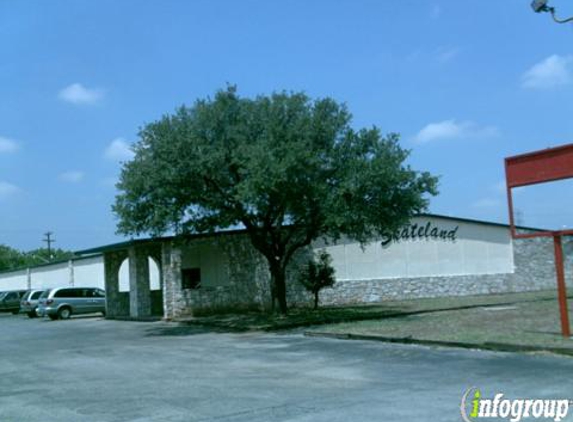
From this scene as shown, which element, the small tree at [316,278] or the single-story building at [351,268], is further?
the single-story building at [351,268]

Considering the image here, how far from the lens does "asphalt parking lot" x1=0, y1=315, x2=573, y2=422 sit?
9312 mm

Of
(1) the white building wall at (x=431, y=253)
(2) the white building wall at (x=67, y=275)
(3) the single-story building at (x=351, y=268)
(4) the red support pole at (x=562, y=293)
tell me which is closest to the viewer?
(4) the red support pole at (x=562, y=293)

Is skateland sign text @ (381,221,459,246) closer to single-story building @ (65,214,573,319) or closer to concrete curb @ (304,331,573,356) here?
single-story building @ (65,214,573,319)

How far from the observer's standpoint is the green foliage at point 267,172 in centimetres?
2239

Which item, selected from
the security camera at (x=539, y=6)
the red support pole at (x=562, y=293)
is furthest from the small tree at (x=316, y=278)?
the security camera at (x=539, y=6)

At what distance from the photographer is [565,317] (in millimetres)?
15797

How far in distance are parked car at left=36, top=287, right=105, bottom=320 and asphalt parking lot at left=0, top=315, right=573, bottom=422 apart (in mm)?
18990

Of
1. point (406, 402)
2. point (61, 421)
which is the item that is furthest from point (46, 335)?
point (406, 402)

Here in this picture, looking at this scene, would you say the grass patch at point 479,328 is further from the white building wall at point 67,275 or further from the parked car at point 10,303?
the white building wall at point 67,275

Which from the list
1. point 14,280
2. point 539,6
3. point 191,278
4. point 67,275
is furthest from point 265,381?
point 14,280

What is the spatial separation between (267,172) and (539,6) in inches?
376

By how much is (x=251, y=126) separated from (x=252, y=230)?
4287 mm

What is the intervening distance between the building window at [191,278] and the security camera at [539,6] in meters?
21.8

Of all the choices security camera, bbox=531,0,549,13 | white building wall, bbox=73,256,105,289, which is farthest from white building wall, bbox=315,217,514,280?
white building wall, bbox=73,256,105,289
